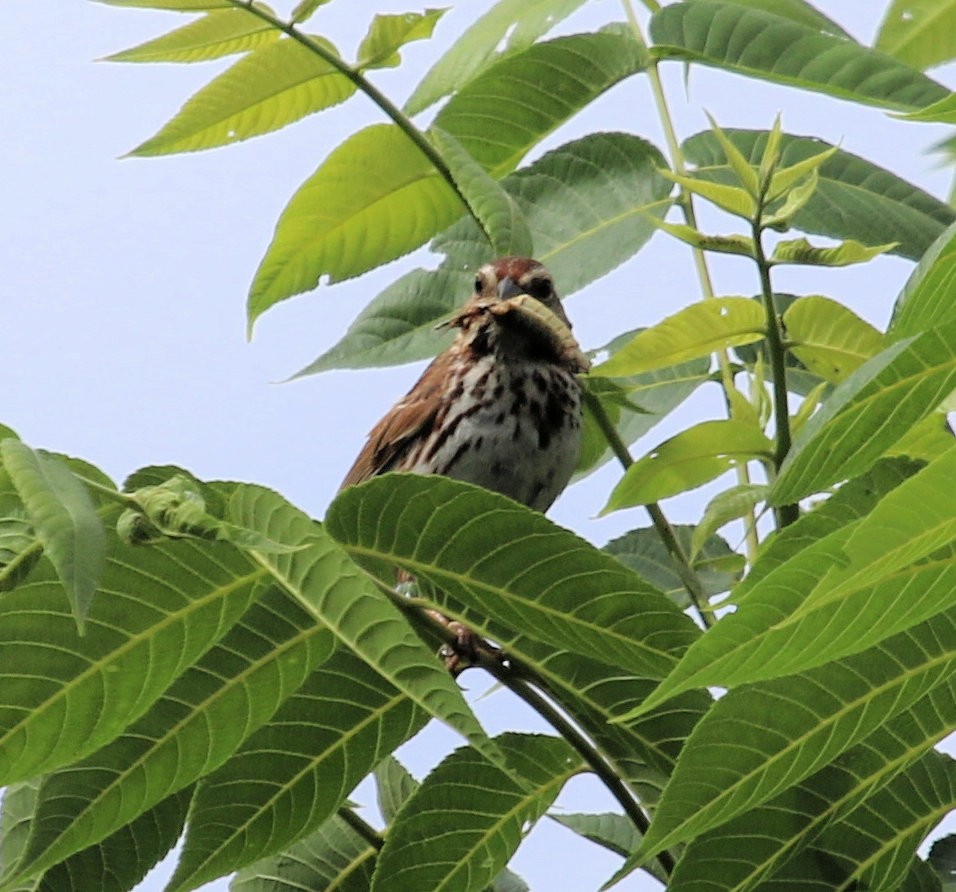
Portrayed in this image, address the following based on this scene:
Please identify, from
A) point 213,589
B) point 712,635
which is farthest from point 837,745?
point 213,589

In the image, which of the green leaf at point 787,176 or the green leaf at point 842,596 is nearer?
the green leaf at point 842,596

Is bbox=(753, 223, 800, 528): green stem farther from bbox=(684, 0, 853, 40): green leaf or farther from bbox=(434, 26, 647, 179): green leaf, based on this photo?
bbox=(684, 0, 853, 40): green leaf

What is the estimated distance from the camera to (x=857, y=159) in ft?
9.73

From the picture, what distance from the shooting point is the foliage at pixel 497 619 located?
63.2 inches

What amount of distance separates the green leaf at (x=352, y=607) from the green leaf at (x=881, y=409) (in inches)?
19.9

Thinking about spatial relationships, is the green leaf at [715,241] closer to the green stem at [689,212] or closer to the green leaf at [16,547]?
the green stem at [689,212]

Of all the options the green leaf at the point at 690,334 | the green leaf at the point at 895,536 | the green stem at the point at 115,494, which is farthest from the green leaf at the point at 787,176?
the green stem at the point at 115,494

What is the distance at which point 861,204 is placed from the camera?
9.56 ft

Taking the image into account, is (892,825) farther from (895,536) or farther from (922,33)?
(922,33)

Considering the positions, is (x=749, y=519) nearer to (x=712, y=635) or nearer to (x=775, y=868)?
(x=775, y=868)

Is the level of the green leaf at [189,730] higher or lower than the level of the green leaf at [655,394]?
lower

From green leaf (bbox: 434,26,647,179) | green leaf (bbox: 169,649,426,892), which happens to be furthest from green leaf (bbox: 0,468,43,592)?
green leaf (bbox: 434,26,647,179)

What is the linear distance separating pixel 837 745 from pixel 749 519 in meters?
0.92

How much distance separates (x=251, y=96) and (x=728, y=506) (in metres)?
1.07
